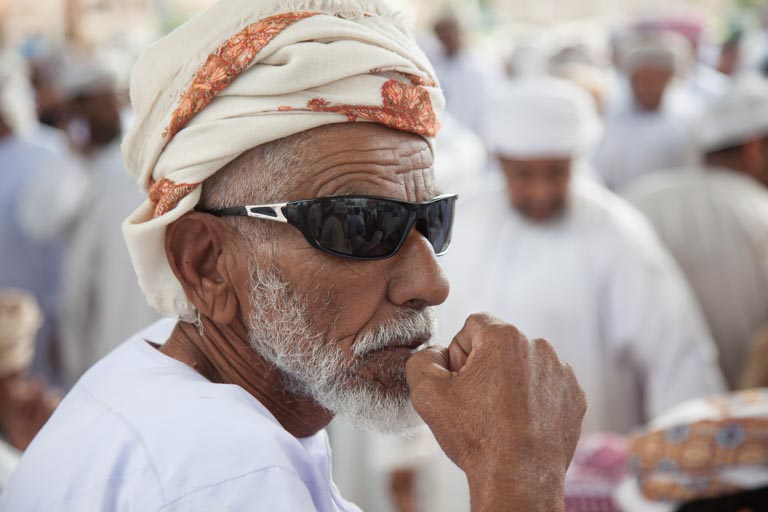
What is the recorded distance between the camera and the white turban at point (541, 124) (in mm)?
4535

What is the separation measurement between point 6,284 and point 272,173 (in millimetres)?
5328

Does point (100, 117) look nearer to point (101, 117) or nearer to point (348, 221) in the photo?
point (101, 117)

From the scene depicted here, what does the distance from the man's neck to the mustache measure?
162mm

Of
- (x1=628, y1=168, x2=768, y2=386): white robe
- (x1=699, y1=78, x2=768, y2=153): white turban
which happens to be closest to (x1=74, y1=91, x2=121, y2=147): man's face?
(x1=628, y1=168, x2=768, y2=386): white robe

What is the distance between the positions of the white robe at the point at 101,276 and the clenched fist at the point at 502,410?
413 centimetres

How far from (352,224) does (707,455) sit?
1321mm

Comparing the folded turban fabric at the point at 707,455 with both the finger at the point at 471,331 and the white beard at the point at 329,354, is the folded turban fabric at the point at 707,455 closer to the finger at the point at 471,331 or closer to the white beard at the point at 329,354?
the white beard at the point at 329,354

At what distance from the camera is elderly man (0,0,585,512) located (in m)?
1.56

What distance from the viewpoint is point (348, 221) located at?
1.66m

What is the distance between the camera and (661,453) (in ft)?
8.32

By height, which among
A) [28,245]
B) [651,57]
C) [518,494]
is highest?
[651,57]

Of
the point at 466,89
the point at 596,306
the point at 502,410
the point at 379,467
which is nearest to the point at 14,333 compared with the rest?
the point at 379,467

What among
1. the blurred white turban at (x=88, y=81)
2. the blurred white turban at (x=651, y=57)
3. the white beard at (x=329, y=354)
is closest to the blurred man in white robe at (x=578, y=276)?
the white beard at (x=329, y=354)

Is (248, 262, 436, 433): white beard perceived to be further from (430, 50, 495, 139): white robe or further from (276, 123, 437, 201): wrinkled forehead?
(430, 50, 495, 139): white robe
